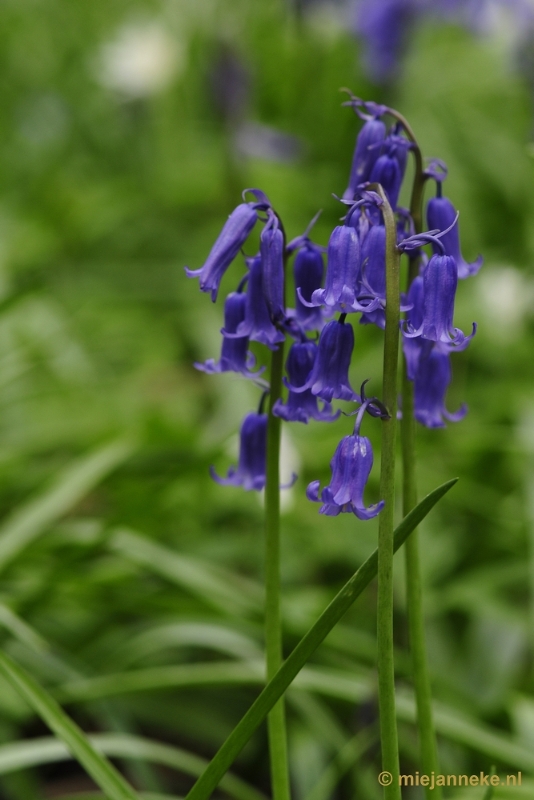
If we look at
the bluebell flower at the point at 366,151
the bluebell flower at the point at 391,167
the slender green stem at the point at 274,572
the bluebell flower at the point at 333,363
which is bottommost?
the slender green stem at the point at 274,572

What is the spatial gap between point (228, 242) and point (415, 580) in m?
0.68

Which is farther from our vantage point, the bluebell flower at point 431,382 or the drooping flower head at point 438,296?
the bluebell flower at point 431,382

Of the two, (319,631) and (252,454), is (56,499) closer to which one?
(252,454)

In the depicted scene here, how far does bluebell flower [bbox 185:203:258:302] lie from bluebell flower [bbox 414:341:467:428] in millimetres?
383

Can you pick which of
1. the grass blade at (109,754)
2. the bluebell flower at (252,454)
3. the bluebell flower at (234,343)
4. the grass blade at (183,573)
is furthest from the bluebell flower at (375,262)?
the grass blade at (183,573)

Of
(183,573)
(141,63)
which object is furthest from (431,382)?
(141,63)

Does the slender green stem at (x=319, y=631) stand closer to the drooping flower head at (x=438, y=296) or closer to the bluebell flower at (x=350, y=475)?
the bluebell flower at (x=350, y=475)

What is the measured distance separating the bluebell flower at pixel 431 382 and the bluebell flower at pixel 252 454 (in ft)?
0.99

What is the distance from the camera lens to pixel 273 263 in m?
1.34

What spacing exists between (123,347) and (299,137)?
107 inches

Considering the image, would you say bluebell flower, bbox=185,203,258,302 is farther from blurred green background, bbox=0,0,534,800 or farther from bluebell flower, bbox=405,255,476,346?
blurred green background, bbox=0,0,534,800

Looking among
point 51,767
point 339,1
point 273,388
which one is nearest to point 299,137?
point 339,1

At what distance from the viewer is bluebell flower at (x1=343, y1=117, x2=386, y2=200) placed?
1.47 meters

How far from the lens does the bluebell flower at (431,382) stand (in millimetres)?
1507
